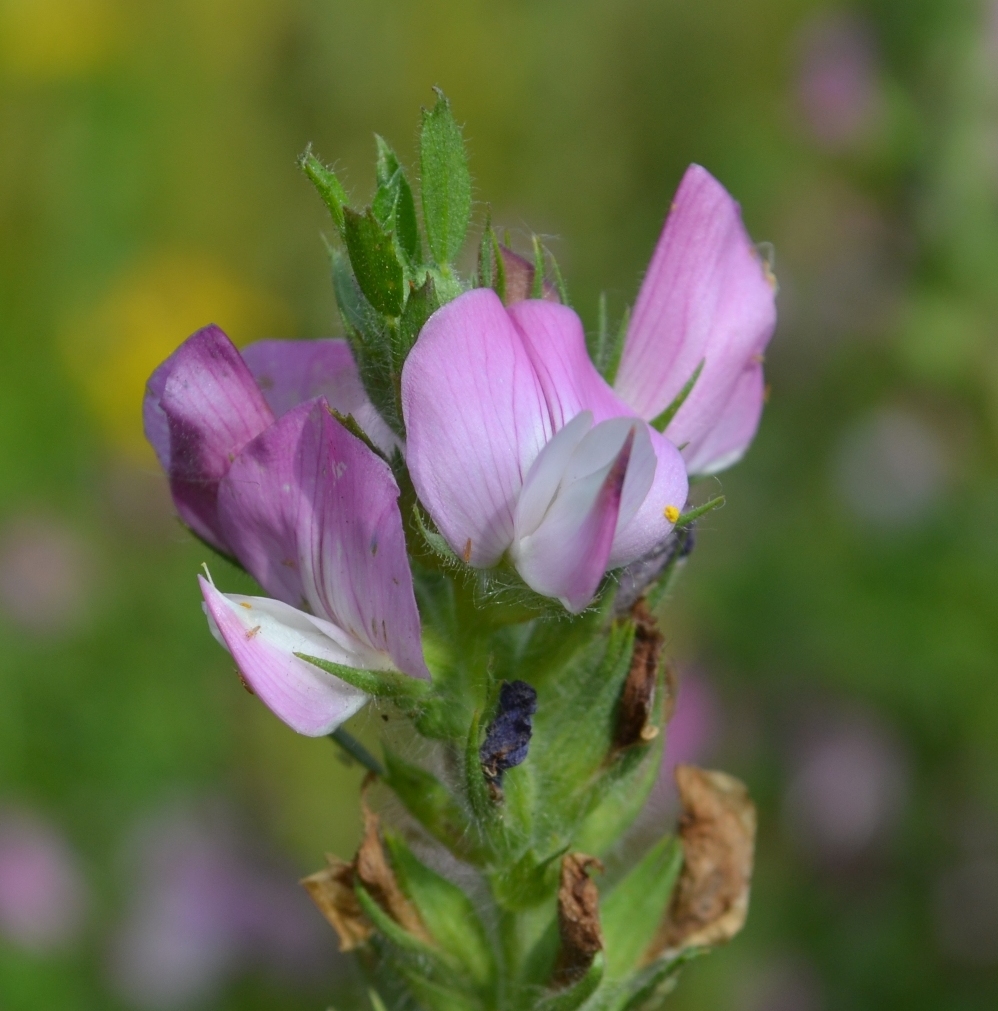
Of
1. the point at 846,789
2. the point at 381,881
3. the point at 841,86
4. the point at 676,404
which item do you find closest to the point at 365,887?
the point at 381,881

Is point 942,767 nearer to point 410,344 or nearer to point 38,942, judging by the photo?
point 38,942

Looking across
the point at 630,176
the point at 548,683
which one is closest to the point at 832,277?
the point at 630,176

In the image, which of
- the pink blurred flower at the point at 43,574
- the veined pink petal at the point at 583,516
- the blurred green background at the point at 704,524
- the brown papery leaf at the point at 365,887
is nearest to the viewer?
the veined pink petal at the point at 583,516

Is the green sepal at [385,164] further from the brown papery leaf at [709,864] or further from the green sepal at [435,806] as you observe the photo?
the brown papery leaf at [709,864]

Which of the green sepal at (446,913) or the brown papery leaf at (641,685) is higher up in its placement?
the brown papery leaf at (641,685)

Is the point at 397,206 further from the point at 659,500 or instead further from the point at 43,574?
the point at 43,574

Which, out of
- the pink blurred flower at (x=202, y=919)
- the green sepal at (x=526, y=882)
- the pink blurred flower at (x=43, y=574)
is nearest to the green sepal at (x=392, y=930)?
the green sepal at (x=526, y=882)

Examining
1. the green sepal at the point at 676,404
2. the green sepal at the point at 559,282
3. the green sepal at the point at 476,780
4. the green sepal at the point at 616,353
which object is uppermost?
the green sepal at the point at 559,282

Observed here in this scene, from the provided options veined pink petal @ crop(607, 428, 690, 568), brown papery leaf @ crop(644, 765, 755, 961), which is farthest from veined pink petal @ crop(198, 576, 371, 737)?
brown papery leaf @ crop(644, 765, 755, 961)
